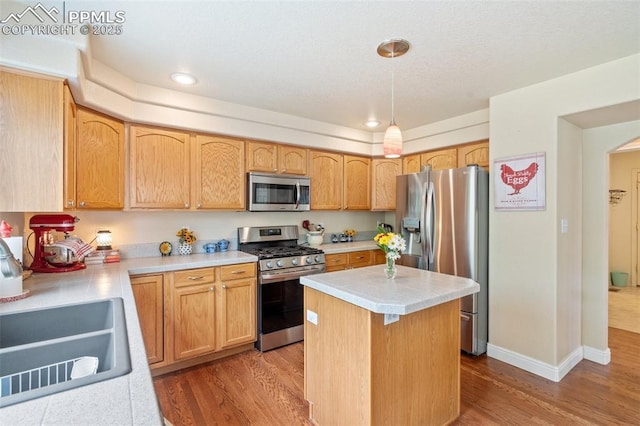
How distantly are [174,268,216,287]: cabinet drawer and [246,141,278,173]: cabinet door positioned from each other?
3.75 feet

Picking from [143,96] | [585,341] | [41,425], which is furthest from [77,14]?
[585,341]

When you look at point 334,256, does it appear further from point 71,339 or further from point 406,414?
point 71,339

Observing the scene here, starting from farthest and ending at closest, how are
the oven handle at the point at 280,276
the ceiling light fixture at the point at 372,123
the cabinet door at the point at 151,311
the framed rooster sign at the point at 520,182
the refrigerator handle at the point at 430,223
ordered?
the ceiling light fixture at the point at 372,123, the refrigerator handle at the point at 430,223, the oven handle at the point at 280,276, the framed rooster sign at the point at 520,182, the cabinet door at the point at 151,311

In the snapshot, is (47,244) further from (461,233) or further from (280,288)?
(461,233)

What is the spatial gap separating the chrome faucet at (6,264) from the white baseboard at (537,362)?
3.58m

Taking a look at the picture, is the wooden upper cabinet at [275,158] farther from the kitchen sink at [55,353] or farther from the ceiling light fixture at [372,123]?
the kitchen sink at [55,353]

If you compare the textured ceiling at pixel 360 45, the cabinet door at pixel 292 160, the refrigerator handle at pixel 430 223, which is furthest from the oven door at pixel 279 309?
the textured ceiling at pixel 360 45

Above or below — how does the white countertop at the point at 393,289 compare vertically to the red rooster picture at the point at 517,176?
below

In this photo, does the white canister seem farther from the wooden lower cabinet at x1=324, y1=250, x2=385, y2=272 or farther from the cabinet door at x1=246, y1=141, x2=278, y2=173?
the cabinet door at x1=246, y1=141, x2=278, y2=173

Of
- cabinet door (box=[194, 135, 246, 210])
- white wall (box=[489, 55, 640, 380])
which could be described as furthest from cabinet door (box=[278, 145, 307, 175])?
white wall (box=[489, 55, 640, 380])

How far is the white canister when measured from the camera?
3889 mm

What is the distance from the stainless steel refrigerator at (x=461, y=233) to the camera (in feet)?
9.50

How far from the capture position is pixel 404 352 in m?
1.74

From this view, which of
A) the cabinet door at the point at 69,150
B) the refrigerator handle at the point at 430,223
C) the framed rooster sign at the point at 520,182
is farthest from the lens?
the refrigerator handle at the point at 430,223
